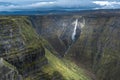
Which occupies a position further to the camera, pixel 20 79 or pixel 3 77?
pixel 20 79

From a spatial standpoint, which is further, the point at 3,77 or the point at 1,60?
the point at 1,60
